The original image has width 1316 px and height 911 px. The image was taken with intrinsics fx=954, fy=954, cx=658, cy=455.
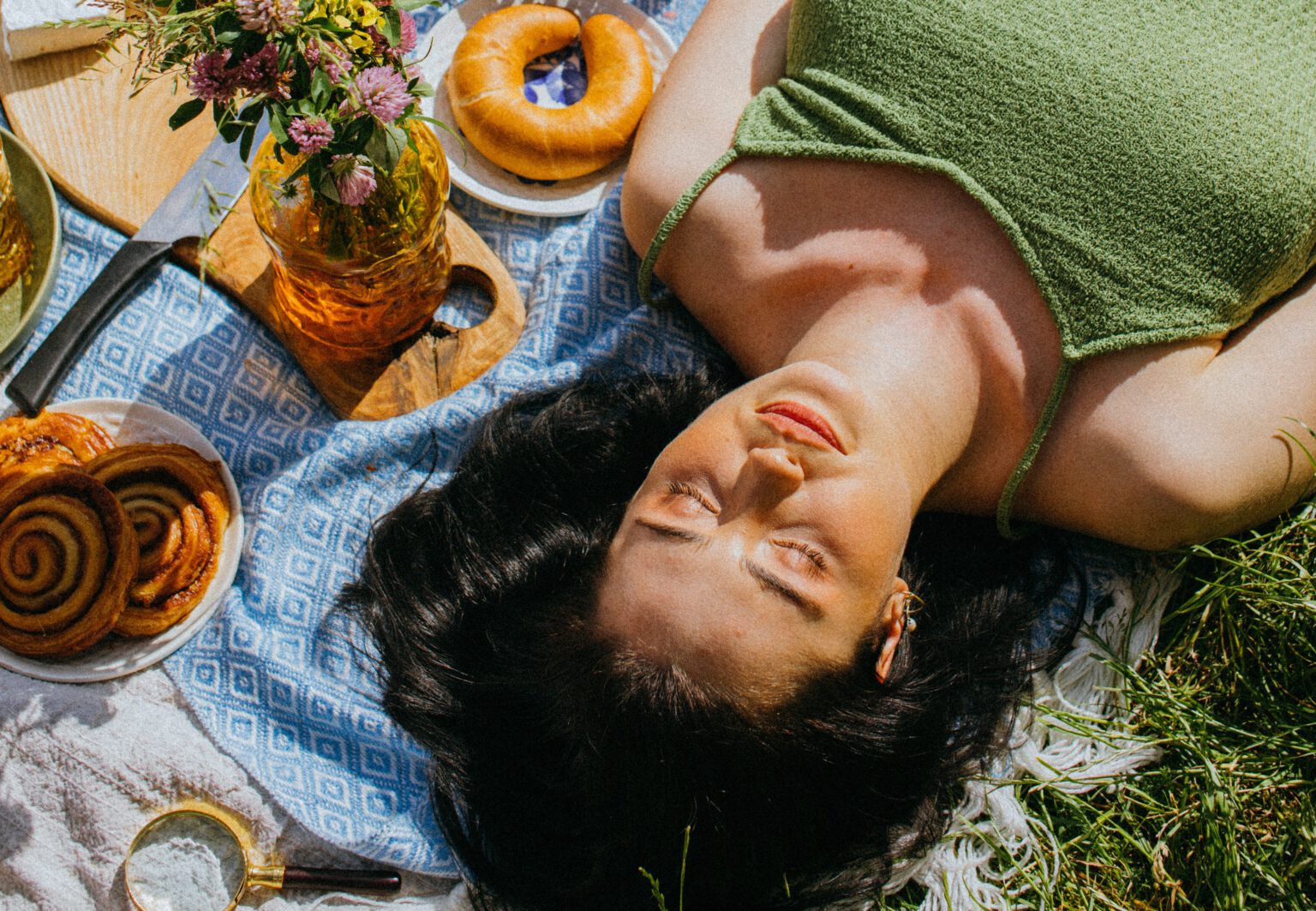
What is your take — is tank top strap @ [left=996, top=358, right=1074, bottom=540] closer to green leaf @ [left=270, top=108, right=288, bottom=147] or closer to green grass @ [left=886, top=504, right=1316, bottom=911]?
green grass @ [left=886, top=504, right=1316, bottom=911]

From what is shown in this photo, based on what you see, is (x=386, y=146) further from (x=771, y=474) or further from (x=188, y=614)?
(x=188, y=614)

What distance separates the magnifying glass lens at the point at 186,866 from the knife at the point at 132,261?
84 cm

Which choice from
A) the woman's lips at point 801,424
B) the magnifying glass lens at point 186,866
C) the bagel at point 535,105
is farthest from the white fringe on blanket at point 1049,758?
the bagel at point 535,105

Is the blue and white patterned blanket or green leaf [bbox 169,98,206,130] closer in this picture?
green leaf [bbox 169,98,206,130]

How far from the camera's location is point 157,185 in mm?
1924

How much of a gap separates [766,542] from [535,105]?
1171mm

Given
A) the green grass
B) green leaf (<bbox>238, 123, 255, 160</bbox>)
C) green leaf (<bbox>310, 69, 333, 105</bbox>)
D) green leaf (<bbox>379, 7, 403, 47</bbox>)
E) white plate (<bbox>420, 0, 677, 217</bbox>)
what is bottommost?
the green grass

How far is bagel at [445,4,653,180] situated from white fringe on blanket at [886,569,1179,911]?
1.37 meters

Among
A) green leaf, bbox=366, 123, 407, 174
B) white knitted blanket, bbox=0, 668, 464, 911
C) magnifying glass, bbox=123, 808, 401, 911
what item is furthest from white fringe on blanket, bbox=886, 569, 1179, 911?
green leaf, bbox=366, 123, 407, 174

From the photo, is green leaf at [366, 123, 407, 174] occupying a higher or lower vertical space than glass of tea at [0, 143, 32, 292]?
higher

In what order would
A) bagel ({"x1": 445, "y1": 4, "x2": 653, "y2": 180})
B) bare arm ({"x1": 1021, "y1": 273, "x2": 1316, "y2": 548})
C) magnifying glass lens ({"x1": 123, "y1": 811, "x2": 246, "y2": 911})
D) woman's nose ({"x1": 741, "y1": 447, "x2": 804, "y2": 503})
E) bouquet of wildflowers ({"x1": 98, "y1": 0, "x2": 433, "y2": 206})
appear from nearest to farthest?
bouquet of wildflowers ({"x1": 98, "y1": 0, "x2": 433, "y2": 206})
woman's nose ({"x1": 741, "y1": 447, "x2": 804, "y2": 503})
bare arm ({"x1": 1021, "y1": 273, "x2": 1316, "y2": 548})
magnifying glass lens ({"x1": 123, "y1": 811, "x2": 246, "y2": 911})
bagel ({"x1": 445, "y1": 4, "x2": 653, "y2": 180})

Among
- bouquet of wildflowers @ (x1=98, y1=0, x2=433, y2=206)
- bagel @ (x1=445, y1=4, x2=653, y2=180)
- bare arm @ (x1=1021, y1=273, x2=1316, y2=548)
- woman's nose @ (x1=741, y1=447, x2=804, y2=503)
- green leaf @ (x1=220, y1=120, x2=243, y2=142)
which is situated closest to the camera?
bouquet of wildflowers @ (x1=98, y1=0, x2=433, y2=206)

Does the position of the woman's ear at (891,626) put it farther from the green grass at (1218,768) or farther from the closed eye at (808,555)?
the green grass at (1218,768)

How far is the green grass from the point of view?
5.80ft
